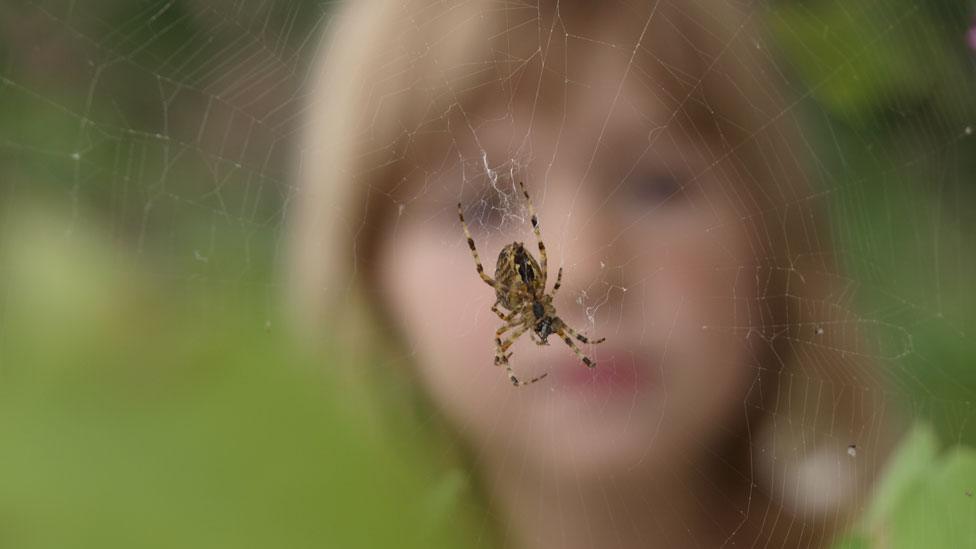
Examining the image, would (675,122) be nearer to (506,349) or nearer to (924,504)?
(506,349)

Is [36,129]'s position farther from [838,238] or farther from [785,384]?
[785,384]

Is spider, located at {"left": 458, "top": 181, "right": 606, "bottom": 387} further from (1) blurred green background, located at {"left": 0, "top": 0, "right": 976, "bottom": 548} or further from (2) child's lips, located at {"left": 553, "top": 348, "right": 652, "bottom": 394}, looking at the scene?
(1) blurred green background, located at {"left": 0, "top": 0, "right": 976, "bottom": 548}

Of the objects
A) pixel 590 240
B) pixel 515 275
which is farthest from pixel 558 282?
pixel 590 240

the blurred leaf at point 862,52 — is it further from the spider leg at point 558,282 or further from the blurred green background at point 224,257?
the spider leg at point 558,282

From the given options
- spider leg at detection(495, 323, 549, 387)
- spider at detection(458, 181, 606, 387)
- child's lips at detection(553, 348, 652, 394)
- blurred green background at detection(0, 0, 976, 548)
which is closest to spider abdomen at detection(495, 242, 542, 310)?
spider at detection(458, 181, 606, 387)

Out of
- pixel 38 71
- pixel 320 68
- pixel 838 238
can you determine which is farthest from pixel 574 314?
pixel 38 71
